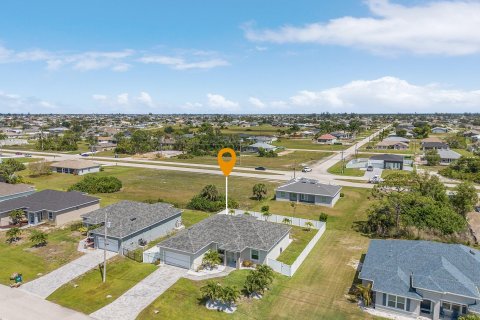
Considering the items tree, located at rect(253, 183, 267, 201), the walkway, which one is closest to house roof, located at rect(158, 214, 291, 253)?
the walkway

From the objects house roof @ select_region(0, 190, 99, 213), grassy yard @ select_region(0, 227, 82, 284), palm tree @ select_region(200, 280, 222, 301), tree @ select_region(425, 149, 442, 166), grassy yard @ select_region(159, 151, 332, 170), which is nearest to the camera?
palm tree @ select_region(200, 280, 222, 301)

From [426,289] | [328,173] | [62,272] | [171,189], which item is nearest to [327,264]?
[426,289]

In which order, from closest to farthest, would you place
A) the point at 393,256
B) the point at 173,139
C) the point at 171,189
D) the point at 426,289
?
the point at 426,289 → the point at 393,256 → the point at 171,189 → the point at 173,139

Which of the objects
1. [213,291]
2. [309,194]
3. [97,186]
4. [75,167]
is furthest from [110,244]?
[75,167]

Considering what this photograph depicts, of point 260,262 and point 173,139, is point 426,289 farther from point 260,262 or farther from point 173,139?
point 173,139

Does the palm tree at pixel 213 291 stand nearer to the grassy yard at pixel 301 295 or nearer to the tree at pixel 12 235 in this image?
the grassy yard at pixel 301 295

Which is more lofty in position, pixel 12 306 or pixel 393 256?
pixel 393 256

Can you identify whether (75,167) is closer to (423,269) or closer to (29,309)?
(29,309)

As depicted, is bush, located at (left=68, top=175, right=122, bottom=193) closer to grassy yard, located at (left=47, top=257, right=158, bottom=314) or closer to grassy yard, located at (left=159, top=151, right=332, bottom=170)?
grassy yard, located at (left=47, top=257, right=158, bottom=314)
